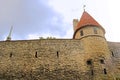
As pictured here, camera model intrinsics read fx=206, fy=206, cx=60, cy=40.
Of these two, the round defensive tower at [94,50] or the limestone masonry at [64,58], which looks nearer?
the round defensive tower at [94,50]

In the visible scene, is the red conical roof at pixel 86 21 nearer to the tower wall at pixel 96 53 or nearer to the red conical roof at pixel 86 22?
the red conical roof at pixel 86 22

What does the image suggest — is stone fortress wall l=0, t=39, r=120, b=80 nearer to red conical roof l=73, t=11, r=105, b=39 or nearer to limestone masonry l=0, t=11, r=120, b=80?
limestone masonry l=0, t=11, r=120, b=80

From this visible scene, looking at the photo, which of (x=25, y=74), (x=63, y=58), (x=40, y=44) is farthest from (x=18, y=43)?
(x=63, y=58)

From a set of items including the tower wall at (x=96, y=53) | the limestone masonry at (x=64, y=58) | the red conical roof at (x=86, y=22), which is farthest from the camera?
the red conical roof at (x=86, y=22)

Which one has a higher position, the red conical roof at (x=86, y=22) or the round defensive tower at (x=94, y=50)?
the red conical roof at (x=86, y=22)

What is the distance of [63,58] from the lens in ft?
71.0

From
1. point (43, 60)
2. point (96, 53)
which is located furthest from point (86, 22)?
point (43, 60)

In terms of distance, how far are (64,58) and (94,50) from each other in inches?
128

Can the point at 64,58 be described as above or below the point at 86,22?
below

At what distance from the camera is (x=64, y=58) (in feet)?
71.0

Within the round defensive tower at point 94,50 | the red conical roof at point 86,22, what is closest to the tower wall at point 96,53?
the round defensive tower at point 94,50

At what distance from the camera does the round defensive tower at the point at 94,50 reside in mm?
20297

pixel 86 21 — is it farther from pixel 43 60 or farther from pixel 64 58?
pixel 43 60

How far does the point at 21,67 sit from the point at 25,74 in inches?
35.1
